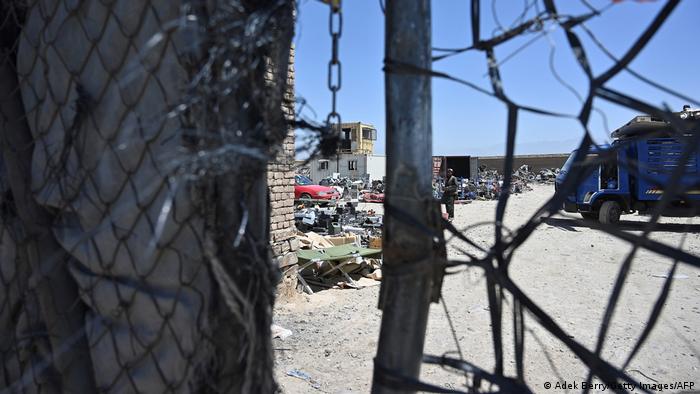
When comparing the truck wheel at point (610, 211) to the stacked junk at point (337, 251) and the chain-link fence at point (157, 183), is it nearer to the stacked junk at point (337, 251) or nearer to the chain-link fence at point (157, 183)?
the stacked junk at point (337, 251)

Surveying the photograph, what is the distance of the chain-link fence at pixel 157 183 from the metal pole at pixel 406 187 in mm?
247

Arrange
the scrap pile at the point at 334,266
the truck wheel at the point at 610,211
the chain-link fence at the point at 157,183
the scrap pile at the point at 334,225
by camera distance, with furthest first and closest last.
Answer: the truck wheel at the point at 610,211 < the scrap pile at the point at 334,225 < the scrap pile at the point at 334,266 < the chain-link fence at the point at 157,183

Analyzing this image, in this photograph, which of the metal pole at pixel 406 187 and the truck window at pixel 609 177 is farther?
the truck window at pixel 609 177

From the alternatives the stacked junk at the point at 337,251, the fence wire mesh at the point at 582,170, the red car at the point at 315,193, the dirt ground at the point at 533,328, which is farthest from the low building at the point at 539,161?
the fence wire mesh at the point at 582,170

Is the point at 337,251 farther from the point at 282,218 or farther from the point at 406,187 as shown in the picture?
the point at 406,187

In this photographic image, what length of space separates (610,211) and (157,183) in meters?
14.3

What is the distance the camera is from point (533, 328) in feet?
17.1

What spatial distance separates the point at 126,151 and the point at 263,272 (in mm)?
411

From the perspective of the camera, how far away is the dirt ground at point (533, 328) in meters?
4.07


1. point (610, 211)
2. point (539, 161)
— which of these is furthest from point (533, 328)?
point (539, 161)

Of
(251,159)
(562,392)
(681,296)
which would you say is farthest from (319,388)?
(681,296)

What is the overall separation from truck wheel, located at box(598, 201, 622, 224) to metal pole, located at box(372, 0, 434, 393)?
13.8m

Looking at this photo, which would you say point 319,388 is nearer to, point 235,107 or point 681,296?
point 235,107

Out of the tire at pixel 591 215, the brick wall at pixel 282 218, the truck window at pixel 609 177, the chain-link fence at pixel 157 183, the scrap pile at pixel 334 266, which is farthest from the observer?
the tire at pixel 591 215
